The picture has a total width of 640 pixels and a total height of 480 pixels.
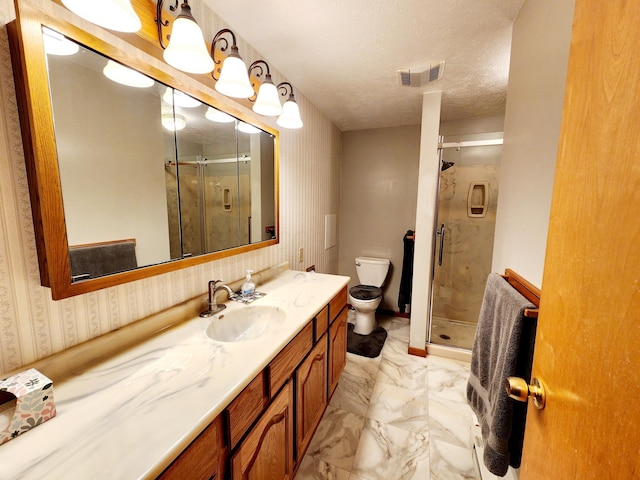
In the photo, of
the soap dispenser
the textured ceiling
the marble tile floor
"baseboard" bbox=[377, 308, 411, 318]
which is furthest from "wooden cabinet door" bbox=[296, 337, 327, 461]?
"baseboard" bbox=[377, 308, 411, 318]

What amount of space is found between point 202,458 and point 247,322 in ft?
2.35

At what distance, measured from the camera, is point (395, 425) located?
5.25 ft

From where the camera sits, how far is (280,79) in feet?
6.10

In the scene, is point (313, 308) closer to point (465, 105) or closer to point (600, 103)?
point (600, 103)

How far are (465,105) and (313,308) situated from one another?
2362 mm

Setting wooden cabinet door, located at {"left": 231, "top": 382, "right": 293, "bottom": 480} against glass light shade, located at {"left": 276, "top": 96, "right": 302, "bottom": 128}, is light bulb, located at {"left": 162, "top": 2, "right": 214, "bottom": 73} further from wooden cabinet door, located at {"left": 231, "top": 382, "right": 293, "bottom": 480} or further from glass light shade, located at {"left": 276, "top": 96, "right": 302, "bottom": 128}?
wooden cabinet door, located at {"left": 231, "top": 382, "right": 293, "bottom": 480}

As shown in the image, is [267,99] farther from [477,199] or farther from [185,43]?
[477,199]

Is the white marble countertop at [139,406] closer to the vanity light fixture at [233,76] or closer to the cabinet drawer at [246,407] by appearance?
the cabinet drawer at [246,407]

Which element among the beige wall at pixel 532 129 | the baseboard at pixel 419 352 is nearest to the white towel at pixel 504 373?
the beige wall at pixel 532 129

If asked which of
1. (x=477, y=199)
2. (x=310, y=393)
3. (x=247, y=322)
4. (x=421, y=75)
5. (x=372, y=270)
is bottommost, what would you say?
(x=310, y=393)

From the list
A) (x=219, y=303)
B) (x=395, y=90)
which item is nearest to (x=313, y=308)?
(x=219, y=303)

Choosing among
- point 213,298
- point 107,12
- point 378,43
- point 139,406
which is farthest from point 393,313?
point 107,12

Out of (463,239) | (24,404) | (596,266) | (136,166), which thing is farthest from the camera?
(463,239)

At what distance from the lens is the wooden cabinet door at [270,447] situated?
0.83 meters
